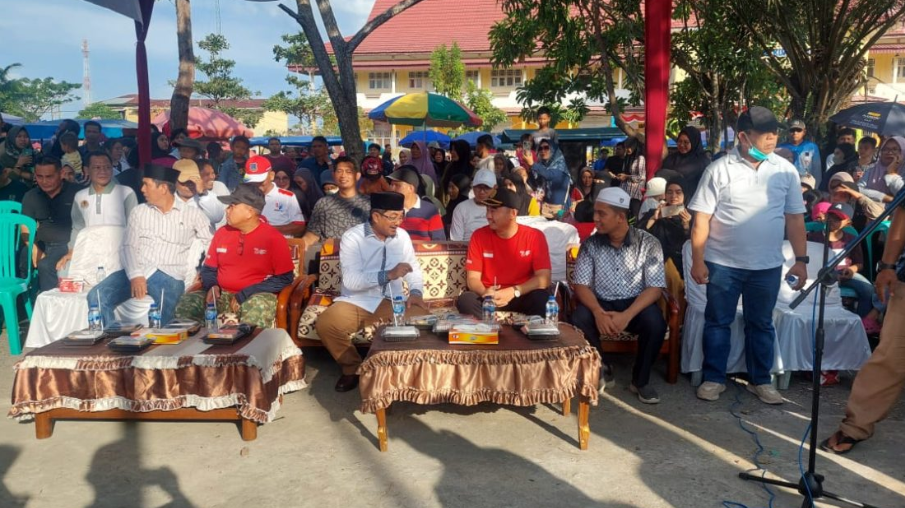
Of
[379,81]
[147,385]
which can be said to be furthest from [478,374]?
[379,81]

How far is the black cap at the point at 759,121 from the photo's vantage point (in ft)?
15.2

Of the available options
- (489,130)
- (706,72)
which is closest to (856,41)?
(706,72)

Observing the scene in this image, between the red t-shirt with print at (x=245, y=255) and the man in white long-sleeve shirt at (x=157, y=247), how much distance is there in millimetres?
A: 397

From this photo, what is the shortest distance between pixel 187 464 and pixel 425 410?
159 cm

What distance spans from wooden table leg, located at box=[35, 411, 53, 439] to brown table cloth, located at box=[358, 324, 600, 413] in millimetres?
2042

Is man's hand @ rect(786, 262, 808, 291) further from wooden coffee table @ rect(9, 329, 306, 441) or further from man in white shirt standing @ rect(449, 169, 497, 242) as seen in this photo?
wooden coffee table @ rect(9, 329, 306, 441)

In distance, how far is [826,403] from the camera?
5.12 meters

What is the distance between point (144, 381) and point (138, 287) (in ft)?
5.27

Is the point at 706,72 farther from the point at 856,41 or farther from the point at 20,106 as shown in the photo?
the point at 20,106

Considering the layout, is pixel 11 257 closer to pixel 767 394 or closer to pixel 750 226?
pixel 750 226

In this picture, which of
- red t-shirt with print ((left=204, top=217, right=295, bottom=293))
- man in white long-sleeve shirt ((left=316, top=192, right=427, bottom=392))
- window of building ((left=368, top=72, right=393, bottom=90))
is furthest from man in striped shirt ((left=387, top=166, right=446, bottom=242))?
window of building ((left=368, top=72, right=393, bottom=90))

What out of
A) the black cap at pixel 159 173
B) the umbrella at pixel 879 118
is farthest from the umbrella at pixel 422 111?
the black cap at pixel 159 173

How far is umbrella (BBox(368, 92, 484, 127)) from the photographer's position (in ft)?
43.4

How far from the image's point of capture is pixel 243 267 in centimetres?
565
